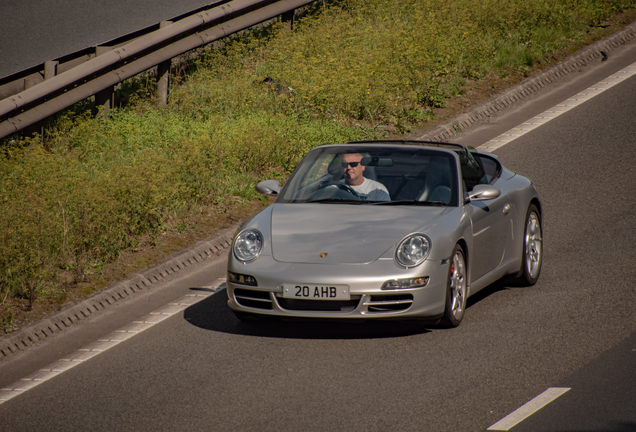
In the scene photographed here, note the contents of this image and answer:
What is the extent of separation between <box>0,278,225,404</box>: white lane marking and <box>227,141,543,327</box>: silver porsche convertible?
1017 millimetres

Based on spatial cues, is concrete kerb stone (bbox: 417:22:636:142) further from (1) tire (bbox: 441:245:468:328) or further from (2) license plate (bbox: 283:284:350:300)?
(2) license plate (bbox: 283:284:350:300)

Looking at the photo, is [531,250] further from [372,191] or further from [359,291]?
[359,291]

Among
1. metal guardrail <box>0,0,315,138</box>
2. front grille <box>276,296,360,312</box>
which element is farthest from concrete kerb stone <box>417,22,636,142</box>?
front grille <box>276,296,360,312</box>

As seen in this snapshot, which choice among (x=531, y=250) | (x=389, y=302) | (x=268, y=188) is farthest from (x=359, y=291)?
(x=531, y=250)

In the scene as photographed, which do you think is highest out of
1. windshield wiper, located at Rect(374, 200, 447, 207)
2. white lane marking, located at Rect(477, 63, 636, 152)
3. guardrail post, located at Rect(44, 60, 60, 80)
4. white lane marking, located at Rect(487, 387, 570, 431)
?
guardrail post, located at Rect(44, 60, 60, 80)

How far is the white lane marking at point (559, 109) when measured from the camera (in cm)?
1261

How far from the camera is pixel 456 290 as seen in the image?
6.43 m

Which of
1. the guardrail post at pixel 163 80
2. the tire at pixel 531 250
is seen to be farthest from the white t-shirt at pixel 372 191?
the guardrail post at pixel 163 80

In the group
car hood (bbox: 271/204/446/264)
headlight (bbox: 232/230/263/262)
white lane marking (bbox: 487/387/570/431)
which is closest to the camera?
white lane marking (bbox: 487/387/570/431)

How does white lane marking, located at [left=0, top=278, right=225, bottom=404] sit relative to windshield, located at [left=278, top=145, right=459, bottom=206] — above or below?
below

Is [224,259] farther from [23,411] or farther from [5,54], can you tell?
[5,54]

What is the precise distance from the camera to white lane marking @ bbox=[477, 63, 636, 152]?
496 inches

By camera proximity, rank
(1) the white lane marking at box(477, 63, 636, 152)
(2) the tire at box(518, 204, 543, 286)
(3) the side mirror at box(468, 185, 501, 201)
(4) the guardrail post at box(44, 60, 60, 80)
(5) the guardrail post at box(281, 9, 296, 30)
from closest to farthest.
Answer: (3) the side mirror at box(468, 185, 501, 201), (2) the tire at box(518, 204, 543, 286), (4) the guardrail post at box(44, 60, 60, 80), (1) the white lane marking at box(477, 63, 636, 152), (5) the guardrail post at box(281, 9, 296, 30)

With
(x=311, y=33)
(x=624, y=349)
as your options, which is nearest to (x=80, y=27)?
(x=311, y=33)
